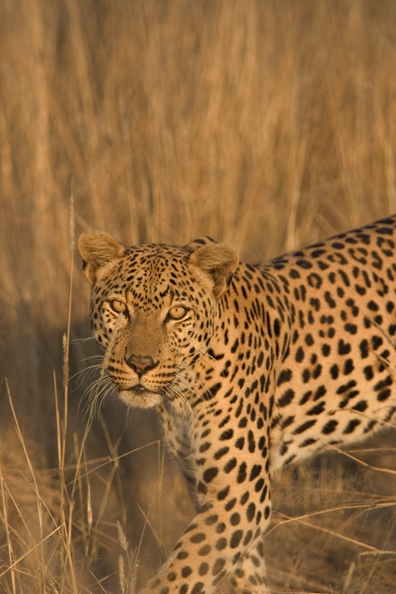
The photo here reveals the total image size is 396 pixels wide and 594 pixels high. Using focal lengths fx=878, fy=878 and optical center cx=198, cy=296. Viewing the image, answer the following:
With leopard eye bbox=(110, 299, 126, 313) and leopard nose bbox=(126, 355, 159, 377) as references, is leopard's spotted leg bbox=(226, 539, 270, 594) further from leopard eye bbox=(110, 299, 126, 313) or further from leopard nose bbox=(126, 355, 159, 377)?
leopard eye bbox=(110, 299, 126, 313)

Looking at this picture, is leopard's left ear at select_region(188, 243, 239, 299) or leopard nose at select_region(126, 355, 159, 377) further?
leopard's left ear at select_region(188, 243, 239, 299)

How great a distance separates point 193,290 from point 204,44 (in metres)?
4.44

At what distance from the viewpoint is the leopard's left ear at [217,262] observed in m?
3.61

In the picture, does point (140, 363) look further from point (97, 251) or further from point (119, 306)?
point (97, 251)

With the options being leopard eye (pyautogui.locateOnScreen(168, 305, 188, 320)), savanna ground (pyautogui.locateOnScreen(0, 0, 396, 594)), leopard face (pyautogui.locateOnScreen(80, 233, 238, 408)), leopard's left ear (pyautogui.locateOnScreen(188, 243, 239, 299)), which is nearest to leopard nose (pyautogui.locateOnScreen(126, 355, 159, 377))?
leopard face (pyautogui.locateOnScreen(80, 233, 238, 408))

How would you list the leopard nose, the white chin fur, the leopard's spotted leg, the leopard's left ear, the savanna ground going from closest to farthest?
the leopard nose → the white chin fur → the leopard's left ear → the leopard's spotted leg → the savanna ground

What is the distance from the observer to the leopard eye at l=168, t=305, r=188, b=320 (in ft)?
11.6

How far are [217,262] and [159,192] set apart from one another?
2783mm

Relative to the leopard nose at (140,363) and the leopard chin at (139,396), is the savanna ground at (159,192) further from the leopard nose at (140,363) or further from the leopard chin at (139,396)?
the leopard nose at (140,363)

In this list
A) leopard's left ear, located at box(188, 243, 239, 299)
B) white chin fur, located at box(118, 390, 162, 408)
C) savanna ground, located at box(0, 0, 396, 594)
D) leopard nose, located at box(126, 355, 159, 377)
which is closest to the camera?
leopard nose, located at box(126, 355, 159, 377)

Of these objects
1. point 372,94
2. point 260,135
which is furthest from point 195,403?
point 372,94

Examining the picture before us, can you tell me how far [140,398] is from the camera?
11.4ft

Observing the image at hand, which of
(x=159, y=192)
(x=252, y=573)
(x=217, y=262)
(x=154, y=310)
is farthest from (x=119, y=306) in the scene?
(x=159, y=192)

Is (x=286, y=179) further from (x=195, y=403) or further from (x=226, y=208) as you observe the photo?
(x=195, y=403)
